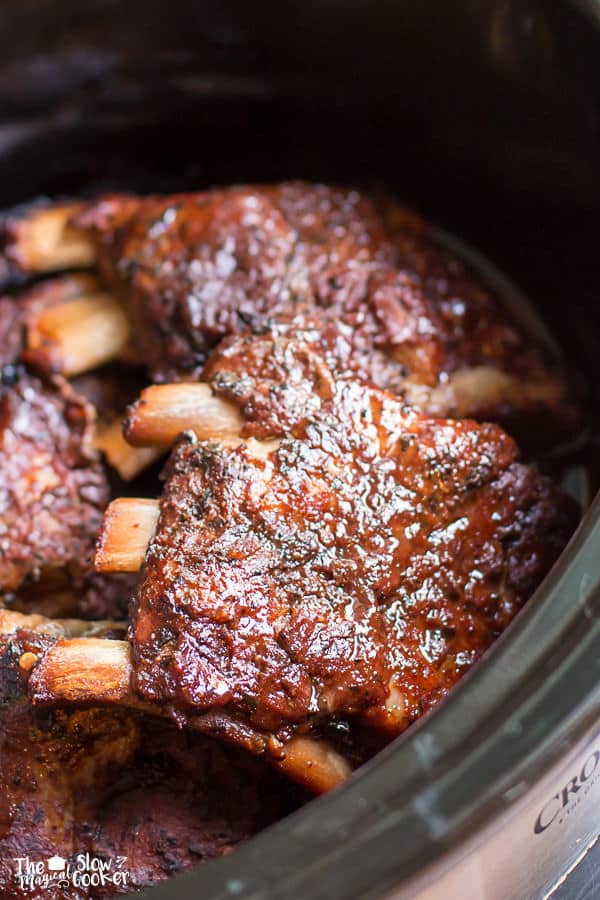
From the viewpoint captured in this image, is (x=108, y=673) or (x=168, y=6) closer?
(x=108, y=673)

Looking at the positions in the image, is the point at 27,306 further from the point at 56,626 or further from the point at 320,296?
the point at 56,626

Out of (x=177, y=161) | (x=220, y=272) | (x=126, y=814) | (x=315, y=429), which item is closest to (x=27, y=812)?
(x=126, y=814)

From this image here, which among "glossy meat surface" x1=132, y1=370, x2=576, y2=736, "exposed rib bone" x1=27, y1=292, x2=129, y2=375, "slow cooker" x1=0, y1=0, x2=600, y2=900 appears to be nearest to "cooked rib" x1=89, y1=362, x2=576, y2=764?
"glossy meat surface" x1=132, y1=370, x2=576, y2=736

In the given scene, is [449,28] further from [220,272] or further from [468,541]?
[468,541]

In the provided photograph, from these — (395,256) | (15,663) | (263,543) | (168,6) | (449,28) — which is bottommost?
(15,663)

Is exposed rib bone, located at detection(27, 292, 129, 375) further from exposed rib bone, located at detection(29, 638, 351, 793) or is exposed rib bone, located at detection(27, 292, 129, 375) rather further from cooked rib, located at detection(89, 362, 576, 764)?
exposed rib bone, located at detection(29, 638, 351, 793)

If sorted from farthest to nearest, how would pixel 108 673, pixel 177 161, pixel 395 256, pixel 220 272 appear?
pixel 177 161 → pixel 395 256 → pixel 220 272 → pixel 108 673
